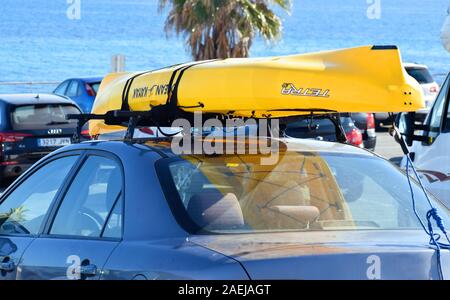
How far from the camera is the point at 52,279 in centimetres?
488

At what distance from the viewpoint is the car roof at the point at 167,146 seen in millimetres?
5059

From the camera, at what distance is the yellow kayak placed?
195 inches

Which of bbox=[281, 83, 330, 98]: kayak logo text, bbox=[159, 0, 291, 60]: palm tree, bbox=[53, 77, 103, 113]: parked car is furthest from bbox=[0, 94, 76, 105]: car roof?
bbox=[281, 83, 330, 98]: kayak logo text

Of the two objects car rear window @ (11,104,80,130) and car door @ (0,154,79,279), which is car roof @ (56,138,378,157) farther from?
car rear window @ (11,104,80,130)

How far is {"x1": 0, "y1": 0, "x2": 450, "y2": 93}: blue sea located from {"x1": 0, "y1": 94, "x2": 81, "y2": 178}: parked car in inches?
420

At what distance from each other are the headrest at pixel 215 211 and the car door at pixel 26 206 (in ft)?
3.29

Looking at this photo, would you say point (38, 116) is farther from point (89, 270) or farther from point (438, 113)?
point (89, 270)

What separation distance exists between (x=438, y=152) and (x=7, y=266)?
4.77m

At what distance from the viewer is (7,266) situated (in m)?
5.30

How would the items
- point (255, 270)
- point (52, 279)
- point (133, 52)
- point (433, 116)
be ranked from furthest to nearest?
point (133, 52) < point (433, 116) < point (52, 279) < point (255, 270)

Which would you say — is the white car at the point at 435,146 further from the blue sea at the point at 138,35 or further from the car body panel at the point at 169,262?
the blue sea at the point at 138,35
